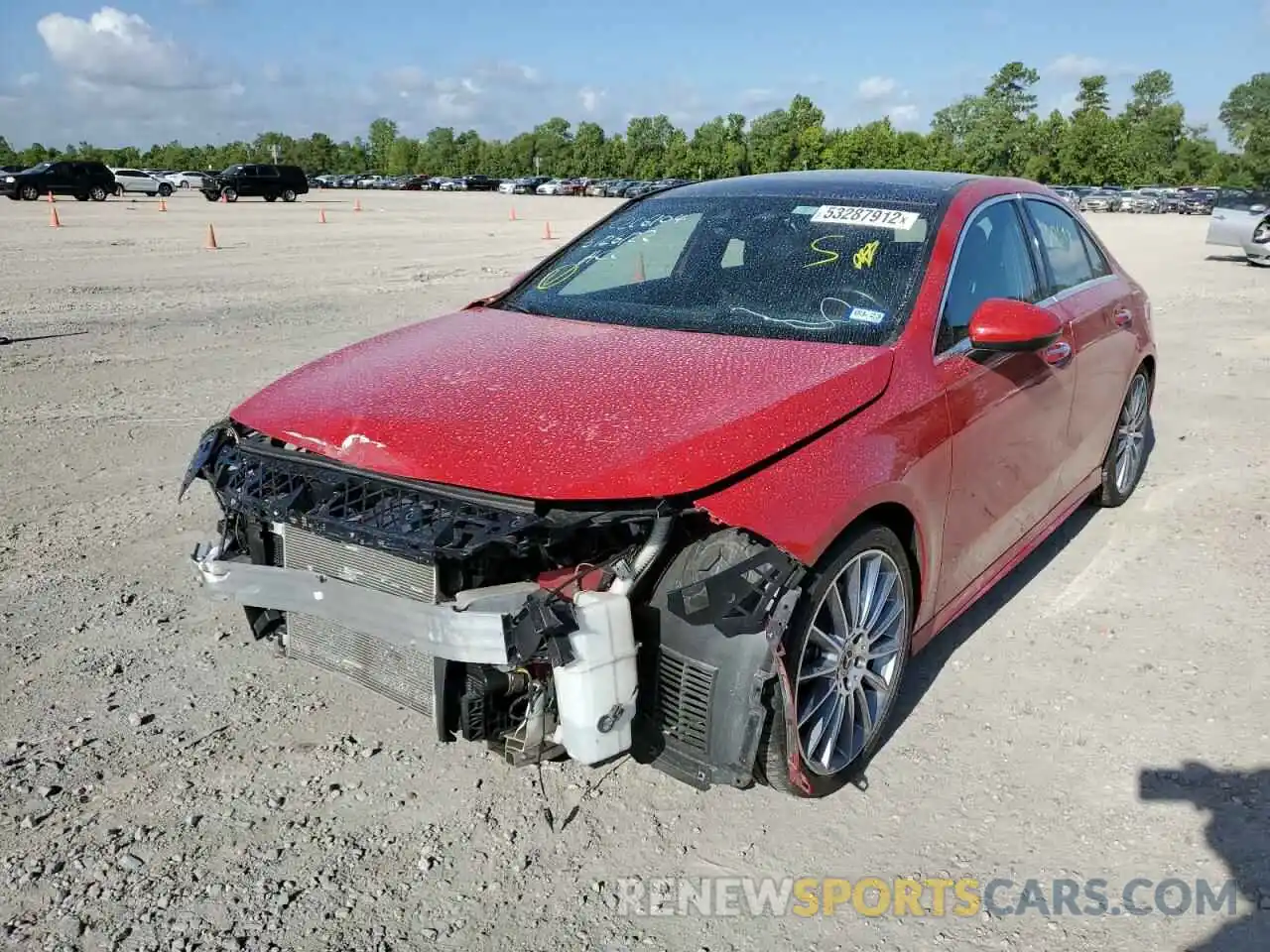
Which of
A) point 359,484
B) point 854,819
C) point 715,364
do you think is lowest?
point 854,819

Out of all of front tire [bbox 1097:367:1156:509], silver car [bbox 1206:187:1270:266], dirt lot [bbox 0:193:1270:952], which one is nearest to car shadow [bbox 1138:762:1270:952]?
dirt lot [bbox 0:193:1270:952]

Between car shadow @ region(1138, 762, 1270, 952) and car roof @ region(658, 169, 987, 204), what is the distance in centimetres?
215

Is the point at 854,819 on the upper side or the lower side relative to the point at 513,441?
lower

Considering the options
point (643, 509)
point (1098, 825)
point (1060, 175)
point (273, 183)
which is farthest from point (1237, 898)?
point (1060, 175)

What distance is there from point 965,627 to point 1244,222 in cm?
1948

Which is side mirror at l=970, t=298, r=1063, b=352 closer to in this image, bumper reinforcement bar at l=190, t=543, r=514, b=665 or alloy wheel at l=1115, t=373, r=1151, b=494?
bumper reinforcement bar at l=190, t=543, r=514, b=665

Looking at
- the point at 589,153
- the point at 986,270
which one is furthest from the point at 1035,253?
the point at 589,153

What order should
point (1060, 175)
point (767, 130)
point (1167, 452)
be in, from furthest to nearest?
point (767, 130) → point (1060, 175) → point (1167, 452)

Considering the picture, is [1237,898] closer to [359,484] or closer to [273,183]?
[359,484]

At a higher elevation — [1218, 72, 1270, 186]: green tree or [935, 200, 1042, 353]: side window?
[1218, 72, 1270, 186]: green tree

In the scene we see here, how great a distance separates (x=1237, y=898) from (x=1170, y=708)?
103 centimetres

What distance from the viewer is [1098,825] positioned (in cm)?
294

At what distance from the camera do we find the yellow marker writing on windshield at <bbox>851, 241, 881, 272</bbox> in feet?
11.6

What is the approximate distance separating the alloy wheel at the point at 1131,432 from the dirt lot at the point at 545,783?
0.22 metres
